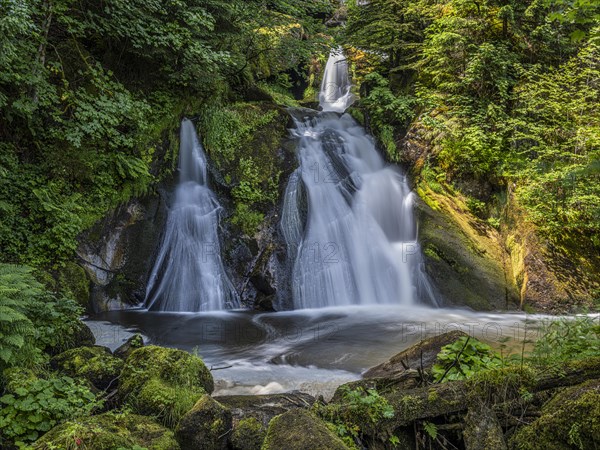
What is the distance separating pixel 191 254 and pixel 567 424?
812cm

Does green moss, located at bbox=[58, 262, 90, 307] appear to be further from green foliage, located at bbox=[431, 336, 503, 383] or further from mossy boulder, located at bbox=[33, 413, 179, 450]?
green foliage, located at bbox=[431, 336, 503, 383]

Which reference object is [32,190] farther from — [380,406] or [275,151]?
[380,406]

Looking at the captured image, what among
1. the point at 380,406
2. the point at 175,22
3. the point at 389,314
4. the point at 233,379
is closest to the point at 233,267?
the point at 389,314

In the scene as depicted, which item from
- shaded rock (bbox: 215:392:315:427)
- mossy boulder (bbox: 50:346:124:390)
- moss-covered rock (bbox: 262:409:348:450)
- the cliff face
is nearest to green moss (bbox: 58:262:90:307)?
mossy boulder (bbox: 50:346:124:390)

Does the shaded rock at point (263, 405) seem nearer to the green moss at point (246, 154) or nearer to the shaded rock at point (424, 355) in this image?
the shaded rock at point (424, 355)

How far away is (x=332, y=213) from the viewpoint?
1045cm

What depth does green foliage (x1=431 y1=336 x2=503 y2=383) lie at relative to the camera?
3.07 m

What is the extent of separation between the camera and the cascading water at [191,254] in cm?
876

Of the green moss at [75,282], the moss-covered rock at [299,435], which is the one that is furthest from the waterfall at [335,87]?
the moss-covered rock at [299,435]

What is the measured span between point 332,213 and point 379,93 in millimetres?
5217

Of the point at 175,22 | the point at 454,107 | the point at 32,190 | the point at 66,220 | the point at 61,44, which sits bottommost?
the point at 66,220

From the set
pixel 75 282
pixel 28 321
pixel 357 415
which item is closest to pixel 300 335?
pixel 75 282

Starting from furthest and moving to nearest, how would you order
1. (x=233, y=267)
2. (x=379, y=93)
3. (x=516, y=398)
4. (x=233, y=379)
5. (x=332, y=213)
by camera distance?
1. (x=379, y=93)
2. (x=332, y=213)
3. (x=233, y=267)
4. (x=233, y=379)
5. (x=516, y=398)

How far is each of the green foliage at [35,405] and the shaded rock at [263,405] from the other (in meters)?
1.12
